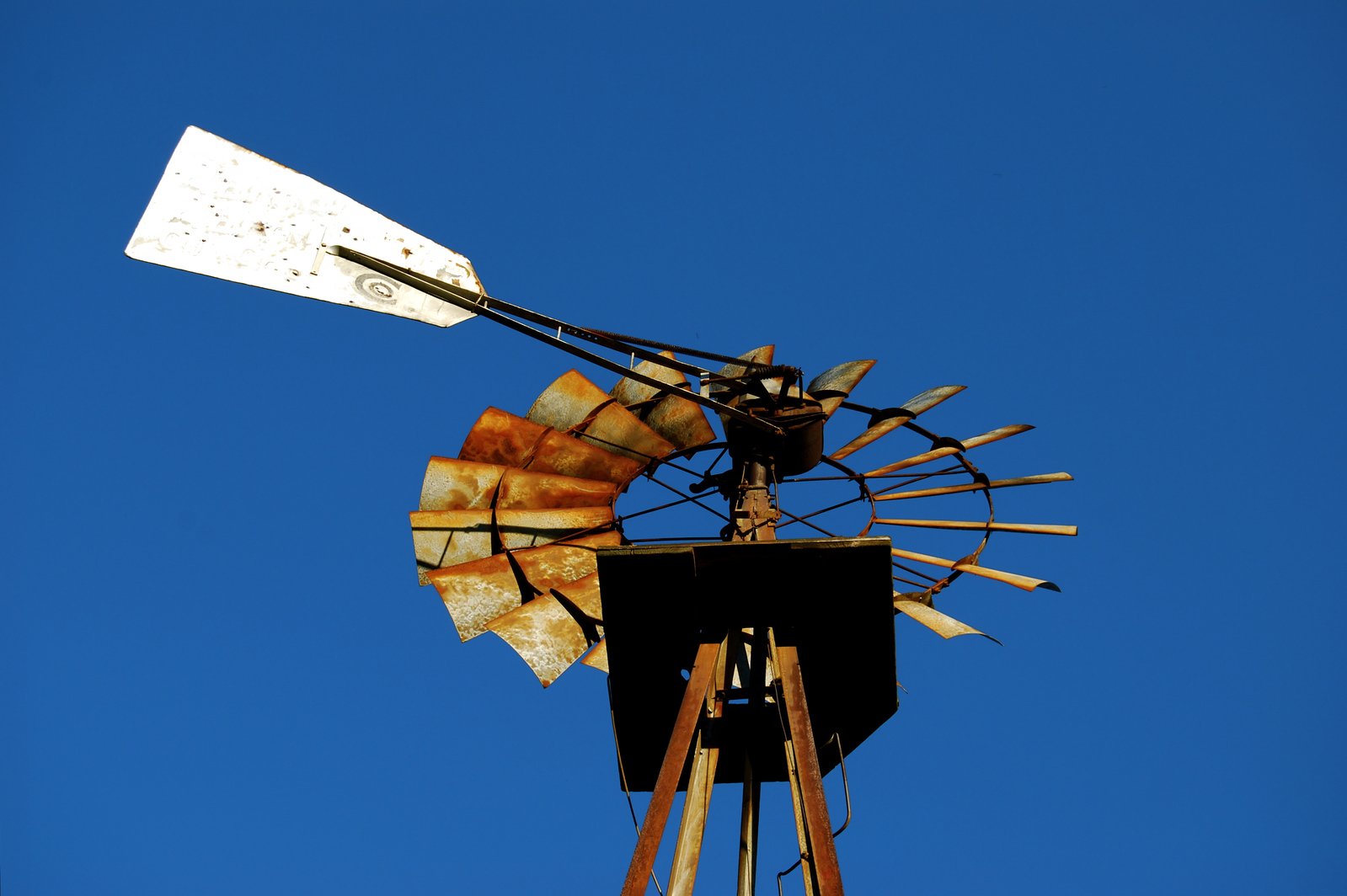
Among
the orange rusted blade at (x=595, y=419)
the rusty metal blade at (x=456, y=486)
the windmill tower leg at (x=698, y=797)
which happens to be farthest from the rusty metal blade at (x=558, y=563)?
the windmill tower leg at (x=698, y=797)

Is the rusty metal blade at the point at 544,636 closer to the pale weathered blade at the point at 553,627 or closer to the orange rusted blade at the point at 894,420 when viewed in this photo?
the pale weathered blade at the point at 553,627

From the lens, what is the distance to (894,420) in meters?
7.91

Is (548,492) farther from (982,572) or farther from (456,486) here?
(982,572)

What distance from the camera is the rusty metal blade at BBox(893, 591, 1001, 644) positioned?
18.4 ft

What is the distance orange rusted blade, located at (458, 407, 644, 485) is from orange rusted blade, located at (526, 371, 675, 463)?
9 cm

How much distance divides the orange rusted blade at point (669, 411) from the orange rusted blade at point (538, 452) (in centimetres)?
41

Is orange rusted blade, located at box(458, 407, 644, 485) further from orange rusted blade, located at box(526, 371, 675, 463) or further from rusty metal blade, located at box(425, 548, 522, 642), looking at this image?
rusty metal blade, located at box(425, 548, 522, 642)

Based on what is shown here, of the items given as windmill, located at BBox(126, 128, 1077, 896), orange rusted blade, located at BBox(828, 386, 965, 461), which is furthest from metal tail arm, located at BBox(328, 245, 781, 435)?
orange rusted blade, located at BBox(828, 386, 965, 461)

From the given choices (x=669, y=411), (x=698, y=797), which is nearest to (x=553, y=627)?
(x=698, y=797)

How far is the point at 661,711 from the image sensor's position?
6309mm

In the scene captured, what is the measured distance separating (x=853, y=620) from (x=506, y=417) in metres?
2.73

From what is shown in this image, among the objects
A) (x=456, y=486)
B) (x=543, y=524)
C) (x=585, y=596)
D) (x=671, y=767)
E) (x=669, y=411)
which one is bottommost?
(x=671, y=767)

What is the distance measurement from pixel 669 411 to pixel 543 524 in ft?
4.12

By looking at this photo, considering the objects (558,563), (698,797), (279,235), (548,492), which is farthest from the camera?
(548,492)
